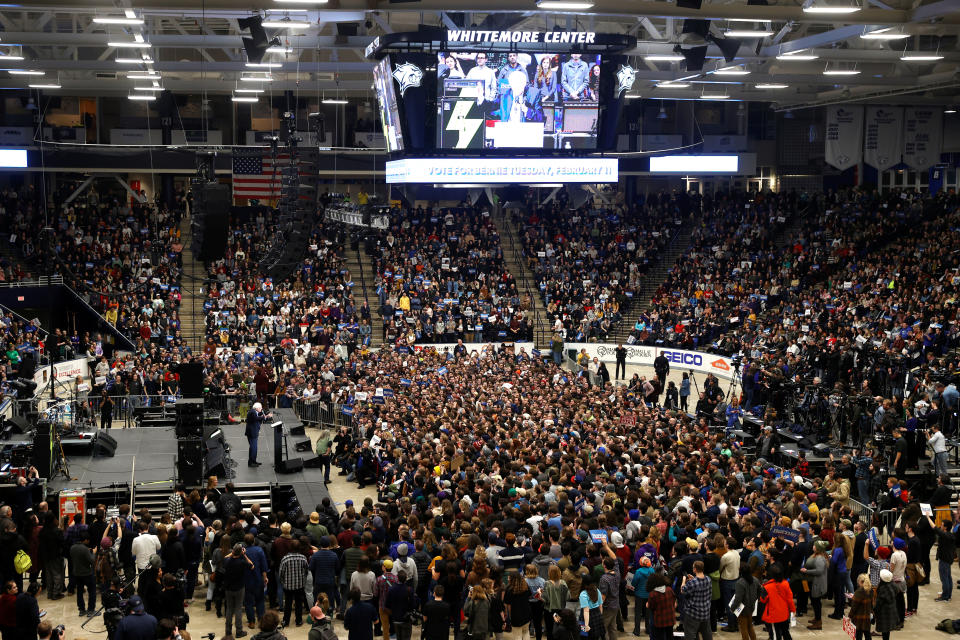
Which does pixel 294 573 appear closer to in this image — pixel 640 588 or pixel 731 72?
pixel 640 588

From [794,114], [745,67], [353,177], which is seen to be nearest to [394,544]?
[745,67]

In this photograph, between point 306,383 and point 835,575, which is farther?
point 306,383

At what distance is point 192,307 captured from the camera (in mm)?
36594

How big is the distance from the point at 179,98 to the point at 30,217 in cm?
911

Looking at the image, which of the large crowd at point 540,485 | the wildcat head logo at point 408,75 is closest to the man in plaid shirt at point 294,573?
the large crowd at point 540,485

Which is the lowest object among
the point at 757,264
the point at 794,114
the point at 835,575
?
the point at 835,575

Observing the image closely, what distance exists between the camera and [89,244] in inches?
1542

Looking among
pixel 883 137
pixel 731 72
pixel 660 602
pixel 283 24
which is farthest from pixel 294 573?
pixel 883 137

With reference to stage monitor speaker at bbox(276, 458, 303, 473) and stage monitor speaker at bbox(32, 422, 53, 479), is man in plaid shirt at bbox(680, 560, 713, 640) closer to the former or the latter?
stage monitor speaker at bbox(276, 458, 303, 473)

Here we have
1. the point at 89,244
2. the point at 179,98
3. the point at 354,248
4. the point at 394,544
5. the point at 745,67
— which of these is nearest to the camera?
the point at 394,544

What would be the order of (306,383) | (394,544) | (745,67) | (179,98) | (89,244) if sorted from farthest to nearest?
(179,98), (89,244), (745,67), (306,383), (394,544)

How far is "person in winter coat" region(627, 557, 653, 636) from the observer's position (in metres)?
13.6

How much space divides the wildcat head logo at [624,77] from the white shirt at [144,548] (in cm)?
1644

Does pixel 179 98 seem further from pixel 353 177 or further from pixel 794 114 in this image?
pixel 794 114
